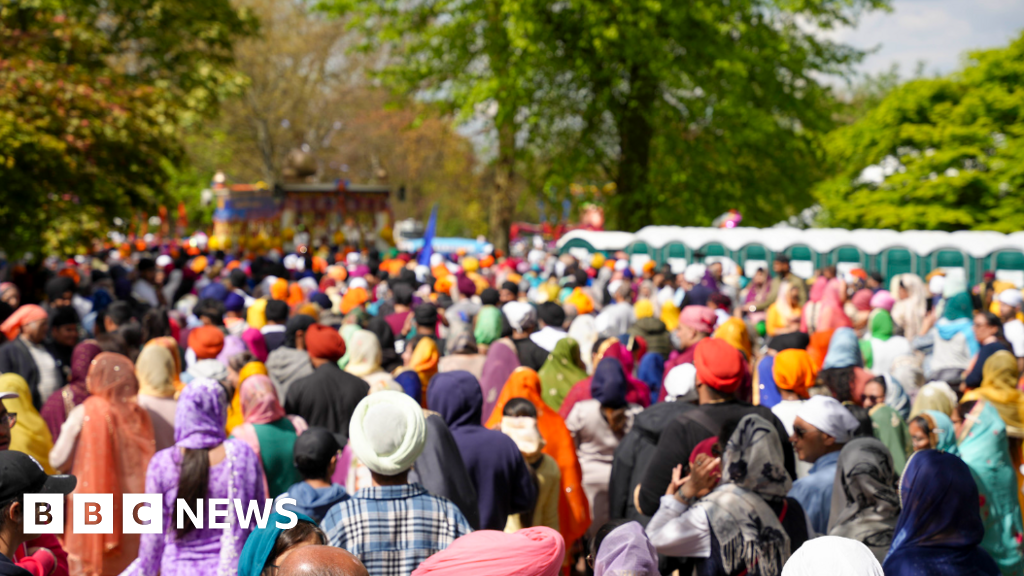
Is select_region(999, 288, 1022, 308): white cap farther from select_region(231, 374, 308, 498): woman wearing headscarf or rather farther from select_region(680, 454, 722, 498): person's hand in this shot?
select_region(231, 374, 308, 498): woman wearing headscarf

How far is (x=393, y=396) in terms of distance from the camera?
318 cm

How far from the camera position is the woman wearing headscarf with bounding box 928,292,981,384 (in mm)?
8375

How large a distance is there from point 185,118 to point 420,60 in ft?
33.5

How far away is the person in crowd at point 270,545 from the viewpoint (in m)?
2.23

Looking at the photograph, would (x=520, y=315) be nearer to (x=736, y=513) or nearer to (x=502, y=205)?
(x=736, y=513)

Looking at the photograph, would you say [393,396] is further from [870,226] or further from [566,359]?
[870,226]

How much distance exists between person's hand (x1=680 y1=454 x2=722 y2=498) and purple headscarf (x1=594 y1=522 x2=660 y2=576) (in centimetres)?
88

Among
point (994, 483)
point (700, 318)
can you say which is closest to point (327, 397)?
point (700, 318)

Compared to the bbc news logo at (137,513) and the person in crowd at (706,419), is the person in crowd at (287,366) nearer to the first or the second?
the bbc news logo at (137,513)

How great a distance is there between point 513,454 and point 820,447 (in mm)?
1498

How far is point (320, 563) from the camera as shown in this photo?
1.96m

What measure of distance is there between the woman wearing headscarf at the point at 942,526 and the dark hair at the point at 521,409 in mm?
1837

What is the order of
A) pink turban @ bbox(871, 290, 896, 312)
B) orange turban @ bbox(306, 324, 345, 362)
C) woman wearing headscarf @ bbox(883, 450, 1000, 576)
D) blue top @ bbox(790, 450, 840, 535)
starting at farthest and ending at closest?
pink turban @ bbox(871, 290, 896, 312), orange turban @ bbox(306, 324, 345, 362), blue top @ bbox(790, 450, 840, 535), woman wearing headscarf @ bbox(883, 450, 1000, 576)

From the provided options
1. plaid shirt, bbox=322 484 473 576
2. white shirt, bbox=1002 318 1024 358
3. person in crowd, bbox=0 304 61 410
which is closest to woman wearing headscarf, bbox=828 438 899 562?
plaid shirt, bbox=322 484 473 576
